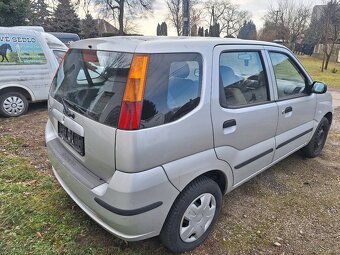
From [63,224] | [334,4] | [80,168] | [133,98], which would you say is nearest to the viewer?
[133,98]

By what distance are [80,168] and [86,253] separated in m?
0.69

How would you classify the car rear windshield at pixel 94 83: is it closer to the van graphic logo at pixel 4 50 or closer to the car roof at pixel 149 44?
the car roof at pixel 149 44

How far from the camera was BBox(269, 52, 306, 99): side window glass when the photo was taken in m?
2.95

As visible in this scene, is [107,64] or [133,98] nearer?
[133,98]

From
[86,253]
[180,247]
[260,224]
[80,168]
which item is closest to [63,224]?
[86,253]

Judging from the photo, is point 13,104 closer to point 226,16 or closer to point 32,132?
point 32,132

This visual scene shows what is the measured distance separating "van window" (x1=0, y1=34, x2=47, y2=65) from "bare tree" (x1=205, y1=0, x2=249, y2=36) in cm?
3752

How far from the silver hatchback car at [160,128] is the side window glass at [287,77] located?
0.59 feet

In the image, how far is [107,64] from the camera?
197cm

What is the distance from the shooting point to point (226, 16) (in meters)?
43.9

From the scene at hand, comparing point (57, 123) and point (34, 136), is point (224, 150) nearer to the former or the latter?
point (57, 123)

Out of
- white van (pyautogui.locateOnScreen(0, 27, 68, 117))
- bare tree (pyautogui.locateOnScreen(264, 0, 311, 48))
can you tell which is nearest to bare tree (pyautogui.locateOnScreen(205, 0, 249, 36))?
bare tree (pyautogui.locateOnScreen(264, 0, 311, 48))

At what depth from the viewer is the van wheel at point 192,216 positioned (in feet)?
6.73

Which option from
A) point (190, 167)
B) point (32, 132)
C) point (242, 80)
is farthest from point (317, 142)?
point (32, 132)
